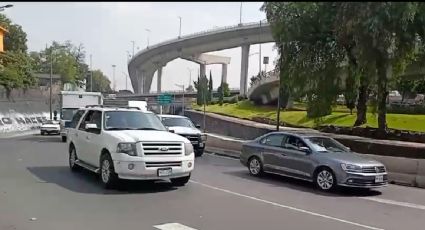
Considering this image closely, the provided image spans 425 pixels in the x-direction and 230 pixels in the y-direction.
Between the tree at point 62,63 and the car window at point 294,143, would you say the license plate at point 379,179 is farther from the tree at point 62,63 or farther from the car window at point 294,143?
the tree at point 62,63

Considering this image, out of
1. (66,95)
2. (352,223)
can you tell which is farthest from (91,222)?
(66,95)

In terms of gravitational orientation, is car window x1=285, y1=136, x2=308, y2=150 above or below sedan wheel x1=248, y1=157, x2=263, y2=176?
above

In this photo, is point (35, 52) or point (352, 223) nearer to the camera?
point (352, 223)

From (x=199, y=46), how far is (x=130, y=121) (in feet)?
225

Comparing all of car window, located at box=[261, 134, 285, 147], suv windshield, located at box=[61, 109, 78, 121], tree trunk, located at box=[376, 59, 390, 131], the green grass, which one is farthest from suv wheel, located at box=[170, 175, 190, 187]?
suv windshield, located at box=[61, 109, 78, 121]

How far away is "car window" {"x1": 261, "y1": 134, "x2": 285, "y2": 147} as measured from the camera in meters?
14.9

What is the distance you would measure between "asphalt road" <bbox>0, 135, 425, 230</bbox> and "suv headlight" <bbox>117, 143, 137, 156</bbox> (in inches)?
35.2

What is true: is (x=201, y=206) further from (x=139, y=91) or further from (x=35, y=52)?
(x=35, y=52)

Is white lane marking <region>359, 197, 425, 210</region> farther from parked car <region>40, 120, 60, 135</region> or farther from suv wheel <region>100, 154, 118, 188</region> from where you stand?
parked car <region>40, 120, 60, 135</region>

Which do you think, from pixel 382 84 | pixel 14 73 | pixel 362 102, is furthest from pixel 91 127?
pixel 14 73

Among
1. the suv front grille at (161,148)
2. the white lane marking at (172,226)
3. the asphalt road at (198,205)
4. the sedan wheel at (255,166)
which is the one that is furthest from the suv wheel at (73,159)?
the white lane marking at (172,226)

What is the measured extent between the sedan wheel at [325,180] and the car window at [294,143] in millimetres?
1153

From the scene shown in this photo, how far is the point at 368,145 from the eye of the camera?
805 inches

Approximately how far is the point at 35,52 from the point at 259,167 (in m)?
112
